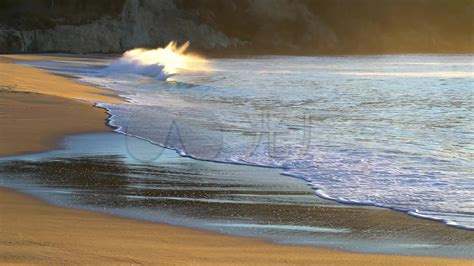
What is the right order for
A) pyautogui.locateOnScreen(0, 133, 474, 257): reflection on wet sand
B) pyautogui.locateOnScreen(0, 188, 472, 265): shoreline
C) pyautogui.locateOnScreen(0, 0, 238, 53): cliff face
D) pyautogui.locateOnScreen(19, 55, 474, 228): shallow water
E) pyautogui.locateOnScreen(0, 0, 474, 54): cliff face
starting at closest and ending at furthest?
pyautogui.locateOnScreen(0, 188, 472, 265): shoreline, pyautogui.locateOnScreen(0, 133, 474, 257): reflection on wet sand, pyautogui.locateOnScreen(19, 55, 474, 228): shallow water, pyautogui.locateOnScreen(0, 0, 238, 53): cliff face, pyautogui.locateOnScreen(0, 0, 474, 54): cliff face

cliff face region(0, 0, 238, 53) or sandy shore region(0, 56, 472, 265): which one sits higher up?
cliff face region(0, 0, 238, 53)

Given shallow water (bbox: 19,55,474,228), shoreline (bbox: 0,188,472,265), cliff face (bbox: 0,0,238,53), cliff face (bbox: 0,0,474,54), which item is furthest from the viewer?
cliff face (bbox: 0,0,474,54)

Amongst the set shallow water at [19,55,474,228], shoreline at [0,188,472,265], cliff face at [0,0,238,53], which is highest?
cliff face at [0,0,238,53]

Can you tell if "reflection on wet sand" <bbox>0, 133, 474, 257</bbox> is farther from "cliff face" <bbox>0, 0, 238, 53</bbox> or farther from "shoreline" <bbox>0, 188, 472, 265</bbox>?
"cliff face" <bbox>0, 0, 238, 53</bbox>

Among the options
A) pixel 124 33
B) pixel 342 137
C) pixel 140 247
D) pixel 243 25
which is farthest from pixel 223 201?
pixel 243 25

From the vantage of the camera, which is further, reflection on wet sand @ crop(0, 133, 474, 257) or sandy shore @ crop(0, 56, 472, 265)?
reflection on wet sand @ crop(0, 133, 474, 257)

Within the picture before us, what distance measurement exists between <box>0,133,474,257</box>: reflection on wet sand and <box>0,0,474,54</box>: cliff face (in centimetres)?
5131

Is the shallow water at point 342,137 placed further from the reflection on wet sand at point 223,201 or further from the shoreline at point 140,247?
the shoreline at point 140,247

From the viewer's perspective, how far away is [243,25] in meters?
105

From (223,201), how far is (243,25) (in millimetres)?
99199

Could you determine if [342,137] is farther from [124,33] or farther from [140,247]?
Answer: [124,33]

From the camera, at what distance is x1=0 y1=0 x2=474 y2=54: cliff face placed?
217 ft

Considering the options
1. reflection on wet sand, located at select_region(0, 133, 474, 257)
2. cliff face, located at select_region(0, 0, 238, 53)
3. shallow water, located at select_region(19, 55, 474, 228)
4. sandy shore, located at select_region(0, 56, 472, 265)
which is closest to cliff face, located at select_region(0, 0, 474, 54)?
cliff face, located at select_region(0, 0, 238, 53)

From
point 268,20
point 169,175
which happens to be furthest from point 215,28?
point 169,175
